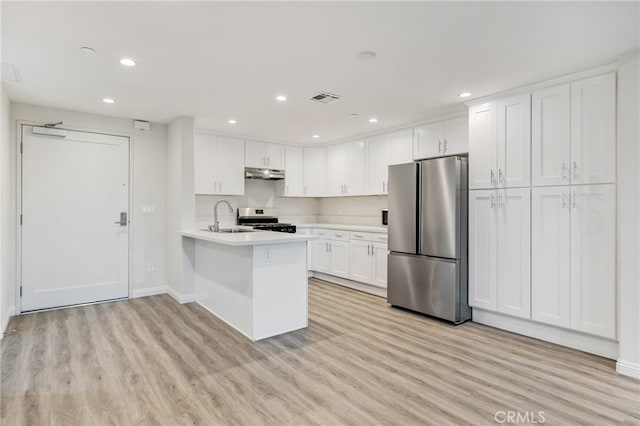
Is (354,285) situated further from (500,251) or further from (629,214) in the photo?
(629,214)

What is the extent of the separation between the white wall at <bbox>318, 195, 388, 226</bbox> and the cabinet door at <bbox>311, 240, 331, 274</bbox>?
2.52ft

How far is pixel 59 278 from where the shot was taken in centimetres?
426

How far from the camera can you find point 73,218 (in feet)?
14.2

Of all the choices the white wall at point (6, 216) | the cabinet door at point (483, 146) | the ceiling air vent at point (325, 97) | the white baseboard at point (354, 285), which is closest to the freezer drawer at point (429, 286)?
the white baseboard at point (354, 285)

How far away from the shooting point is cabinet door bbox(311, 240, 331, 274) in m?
5.73

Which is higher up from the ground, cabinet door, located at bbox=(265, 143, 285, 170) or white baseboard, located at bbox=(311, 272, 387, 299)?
cabinet door, located at bbox=(265, 143, 285, 170)

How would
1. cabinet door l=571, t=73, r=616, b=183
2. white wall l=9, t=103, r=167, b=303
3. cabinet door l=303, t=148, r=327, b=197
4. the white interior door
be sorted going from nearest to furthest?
cabinet door l=571, t=73, r=616, b=183, the white interior door, white wall l=9, t=103, r=167, b=303, cabinet door l=303, t=148, r=327, b=197

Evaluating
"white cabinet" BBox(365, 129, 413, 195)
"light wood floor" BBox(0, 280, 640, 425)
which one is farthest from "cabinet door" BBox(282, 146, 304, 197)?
"light wood floor" BBox(0, 280, 640, 425)

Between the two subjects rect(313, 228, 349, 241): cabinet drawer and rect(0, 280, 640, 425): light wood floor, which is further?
rect(313, 228, 349, 241): cabinet drawer

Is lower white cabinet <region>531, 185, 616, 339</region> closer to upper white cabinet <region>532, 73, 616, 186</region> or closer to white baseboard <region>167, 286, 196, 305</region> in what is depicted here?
upper white cabinet <region>532, 73, 616, 186</region>

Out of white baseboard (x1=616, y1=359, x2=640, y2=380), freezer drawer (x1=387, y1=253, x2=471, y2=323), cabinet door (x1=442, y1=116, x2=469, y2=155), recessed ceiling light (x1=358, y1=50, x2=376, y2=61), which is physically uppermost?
recessed ceiling light (x1=358, y1=50, x2=376, y2=61)

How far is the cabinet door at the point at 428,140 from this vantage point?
441cm

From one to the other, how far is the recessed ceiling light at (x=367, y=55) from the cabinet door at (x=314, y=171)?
3.67m

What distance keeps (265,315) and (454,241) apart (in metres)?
2.13
